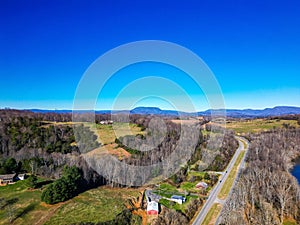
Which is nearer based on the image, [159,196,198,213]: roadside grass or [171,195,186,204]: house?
[159,196,198,213]: roadside grass

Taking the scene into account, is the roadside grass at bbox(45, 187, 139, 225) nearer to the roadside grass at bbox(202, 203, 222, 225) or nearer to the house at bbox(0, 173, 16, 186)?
the roadside grass at bbox(202, 203, 222, 225)

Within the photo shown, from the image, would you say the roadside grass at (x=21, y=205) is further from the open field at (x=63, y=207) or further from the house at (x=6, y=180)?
the house at (x=6, y=180)

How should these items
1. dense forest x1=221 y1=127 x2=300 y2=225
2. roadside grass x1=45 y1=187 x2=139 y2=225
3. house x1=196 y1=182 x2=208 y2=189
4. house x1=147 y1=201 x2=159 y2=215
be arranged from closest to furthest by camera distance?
1. dense forest x1=221 y1=127 x2=300 y2=225
2. roadside grass x1=45 y1=187 x2=139 y2=225
3. house x1=147 y1=201 x2=159 y2=215
4. house x1=196 y1=182 x2=208 y2=189

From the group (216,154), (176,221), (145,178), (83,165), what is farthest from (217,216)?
(216,154)

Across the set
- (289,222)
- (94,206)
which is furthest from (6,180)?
(289,222)

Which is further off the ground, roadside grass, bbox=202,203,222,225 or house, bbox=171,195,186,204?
house, bbox=171,195,186,204

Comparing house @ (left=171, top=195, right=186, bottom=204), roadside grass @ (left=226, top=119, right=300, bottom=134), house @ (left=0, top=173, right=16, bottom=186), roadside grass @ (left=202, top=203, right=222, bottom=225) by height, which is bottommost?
roadside grass @ (left=202, top=203, right=222, bottom=225)

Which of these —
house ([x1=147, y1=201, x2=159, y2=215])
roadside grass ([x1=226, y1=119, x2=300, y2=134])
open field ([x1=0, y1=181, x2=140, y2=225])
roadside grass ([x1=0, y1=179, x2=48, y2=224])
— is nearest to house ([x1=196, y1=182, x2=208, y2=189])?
open field ([x1=0, y1=181, x2=140, y2=225])

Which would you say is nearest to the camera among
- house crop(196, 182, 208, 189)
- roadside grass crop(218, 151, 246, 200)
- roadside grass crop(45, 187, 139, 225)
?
roadside grass crop(45, 187, 139, 225)
